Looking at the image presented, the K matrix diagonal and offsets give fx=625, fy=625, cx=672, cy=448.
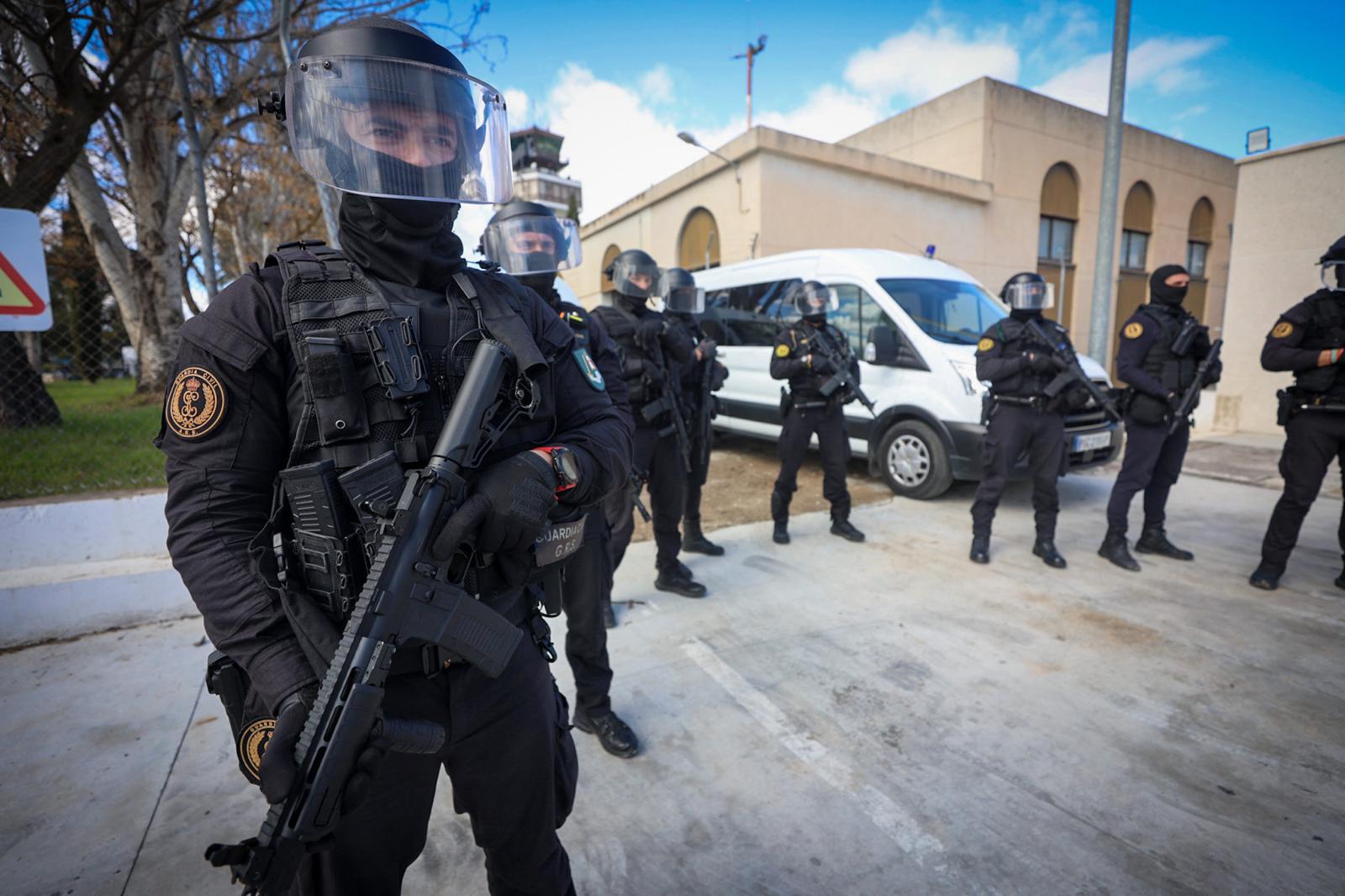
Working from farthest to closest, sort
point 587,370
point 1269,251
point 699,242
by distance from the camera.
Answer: point 699,242, point 1269,251, point 587,370

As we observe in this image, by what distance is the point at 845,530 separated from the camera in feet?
15.5

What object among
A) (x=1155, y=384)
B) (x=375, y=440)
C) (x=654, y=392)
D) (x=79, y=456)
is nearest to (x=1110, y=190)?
(x=1155, y=384)

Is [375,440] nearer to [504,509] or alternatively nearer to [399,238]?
[504,509]

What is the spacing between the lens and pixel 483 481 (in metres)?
1.17

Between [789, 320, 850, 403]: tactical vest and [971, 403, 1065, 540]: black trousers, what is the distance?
1175 millimetres

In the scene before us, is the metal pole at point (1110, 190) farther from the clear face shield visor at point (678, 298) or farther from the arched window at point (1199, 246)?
the arched window at point (1199, 246)

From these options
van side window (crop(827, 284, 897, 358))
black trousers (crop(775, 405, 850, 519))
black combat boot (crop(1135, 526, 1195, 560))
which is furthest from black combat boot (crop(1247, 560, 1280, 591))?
van side window (crop(827, 284, 897, 358))

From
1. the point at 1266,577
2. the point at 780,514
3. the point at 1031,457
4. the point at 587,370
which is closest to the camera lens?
the point at 587,370

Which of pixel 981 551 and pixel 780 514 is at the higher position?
pixel 780 514

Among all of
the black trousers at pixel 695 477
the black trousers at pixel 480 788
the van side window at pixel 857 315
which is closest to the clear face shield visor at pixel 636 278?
the black trousers at pixel 695 477

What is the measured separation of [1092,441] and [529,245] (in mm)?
4669

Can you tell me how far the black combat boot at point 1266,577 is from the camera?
145 inches

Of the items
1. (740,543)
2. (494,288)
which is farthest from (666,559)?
(494,288)

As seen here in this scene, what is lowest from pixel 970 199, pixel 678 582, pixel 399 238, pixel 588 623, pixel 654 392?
pixel 678 582
